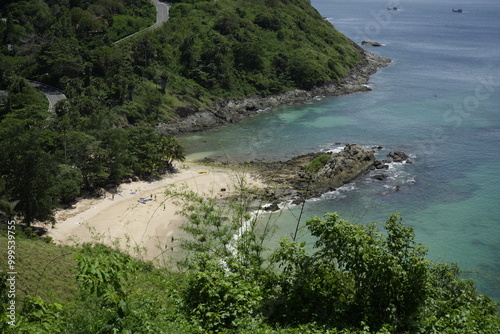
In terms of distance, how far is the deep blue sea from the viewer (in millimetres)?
38906

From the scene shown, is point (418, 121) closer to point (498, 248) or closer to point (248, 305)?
point (498, 248)

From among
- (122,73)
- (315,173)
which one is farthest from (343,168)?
(122,73)

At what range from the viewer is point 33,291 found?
20.2 metres

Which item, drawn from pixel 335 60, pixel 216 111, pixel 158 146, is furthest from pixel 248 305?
pixel 335 60

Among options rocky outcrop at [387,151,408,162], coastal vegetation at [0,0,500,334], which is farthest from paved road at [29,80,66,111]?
rocky outcrop at [387,151,408,162]

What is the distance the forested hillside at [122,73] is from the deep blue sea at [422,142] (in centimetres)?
805

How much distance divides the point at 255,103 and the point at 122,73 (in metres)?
21.7

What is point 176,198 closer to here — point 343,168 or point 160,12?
point 343,168

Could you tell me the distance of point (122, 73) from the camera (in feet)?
215

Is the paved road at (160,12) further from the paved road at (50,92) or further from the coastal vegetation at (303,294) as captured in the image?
the coastal vegetation at (303,294)

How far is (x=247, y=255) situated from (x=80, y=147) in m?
31.1

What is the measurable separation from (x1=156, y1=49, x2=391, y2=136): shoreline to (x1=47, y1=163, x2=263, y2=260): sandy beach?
60.2 feet

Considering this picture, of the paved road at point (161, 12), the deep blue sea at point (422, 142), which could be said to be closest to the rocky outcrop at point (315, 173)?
the deep blue sea at point (422, 142)

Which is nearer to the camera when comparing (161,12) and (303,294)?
(303,294)
